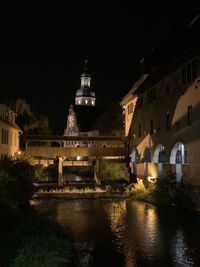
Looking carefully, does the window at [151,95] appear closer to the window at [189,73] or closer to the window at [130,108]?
the window at [130,108]

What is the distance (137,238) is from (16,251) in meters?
7.36

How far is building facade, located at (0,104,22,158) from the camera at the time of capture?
105 ft

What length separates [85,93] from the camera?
11175cm

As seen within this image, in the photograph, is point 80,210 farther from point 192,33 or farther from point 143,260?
point 192,33

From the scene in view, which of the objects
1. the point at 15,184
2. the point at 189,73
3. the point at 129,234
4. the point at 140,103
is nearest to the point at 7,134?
the point at 140,103

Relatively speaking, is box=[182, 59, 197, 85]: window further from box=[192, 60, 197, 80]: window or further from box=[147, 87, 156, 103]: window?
box=[147, 87, 156, 103]: window

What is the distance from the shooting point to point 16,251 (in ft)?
35.2

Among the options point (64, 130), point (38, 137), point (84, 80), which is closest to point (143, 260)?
point (38, 137)

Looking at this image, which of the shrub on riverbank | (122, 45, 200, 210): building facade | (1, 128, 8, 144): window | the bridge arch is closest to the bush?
the shrub on riverbank

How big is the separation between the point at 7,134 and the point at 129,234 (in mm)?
20161

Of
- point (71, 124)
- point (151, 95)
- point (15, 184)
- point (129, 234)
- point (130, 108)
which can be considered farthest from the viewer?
point (71, 124)

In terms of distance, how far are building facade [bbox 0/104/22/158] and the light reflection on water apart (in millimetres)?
8287

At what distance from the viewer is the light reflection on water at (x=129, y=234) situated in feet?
43.9

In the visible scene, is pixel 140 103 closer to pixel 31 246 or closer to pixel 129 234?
pixel 129 234
